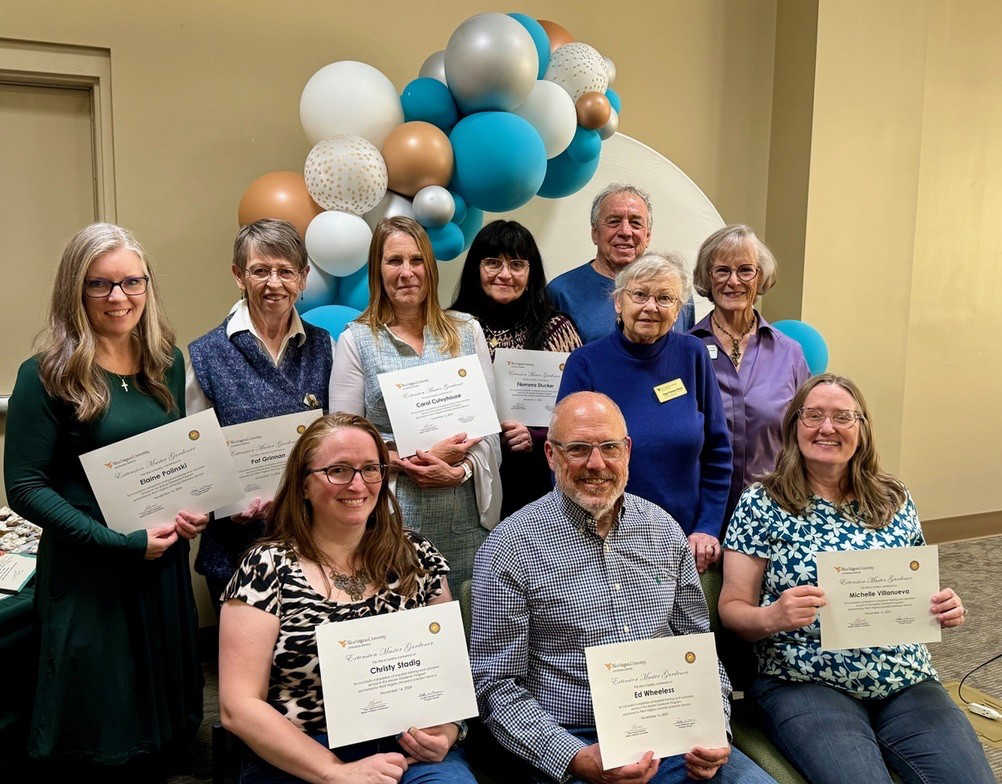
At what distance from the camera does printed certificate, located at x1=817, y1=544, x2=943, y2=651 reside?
202cm

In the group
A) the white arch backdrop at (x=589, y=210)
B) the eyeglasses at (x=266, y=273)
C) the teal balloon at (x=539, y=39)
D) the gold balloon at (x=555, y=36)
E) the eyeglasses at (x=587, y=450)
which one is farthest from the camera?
the white arch backdrop at (x=589, y=210)

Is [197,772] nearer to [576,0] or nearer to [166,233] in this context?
[166,233]

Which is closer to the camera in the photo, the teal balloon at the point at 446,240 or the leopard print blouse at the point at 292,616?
the leopard print blouse at the point at 292,616

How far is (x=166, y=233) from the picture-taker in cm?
376

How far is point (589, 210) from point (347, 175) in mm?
1651

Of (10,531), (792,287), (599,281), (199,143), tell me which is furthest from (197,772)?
(792,287)

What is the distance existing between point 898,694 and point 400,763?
1248 mm

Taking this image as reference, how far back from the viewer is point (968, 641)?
4.12 metres

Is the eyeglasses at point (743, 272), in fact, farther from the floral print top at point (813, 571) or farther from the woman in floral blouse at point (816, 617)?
the floral print top at point (813, 571)

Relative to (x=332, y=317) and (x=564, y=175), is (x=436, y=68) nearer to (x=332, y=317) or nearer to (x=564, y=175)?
(x=564, y=175)

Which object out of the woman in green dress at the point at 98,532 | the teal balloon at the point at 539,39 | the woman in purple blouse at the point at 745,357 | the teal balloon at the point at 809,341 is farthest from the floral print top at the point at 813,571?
the teal balloon at the point at 539,39

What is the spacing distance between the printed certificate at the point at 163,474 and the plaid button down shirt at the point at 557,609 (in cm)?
73

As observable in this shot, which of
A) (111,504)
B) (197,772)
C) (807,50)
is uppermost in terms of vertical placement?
(807,50)

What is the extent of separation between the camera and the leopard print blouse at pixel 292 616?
1787mm
